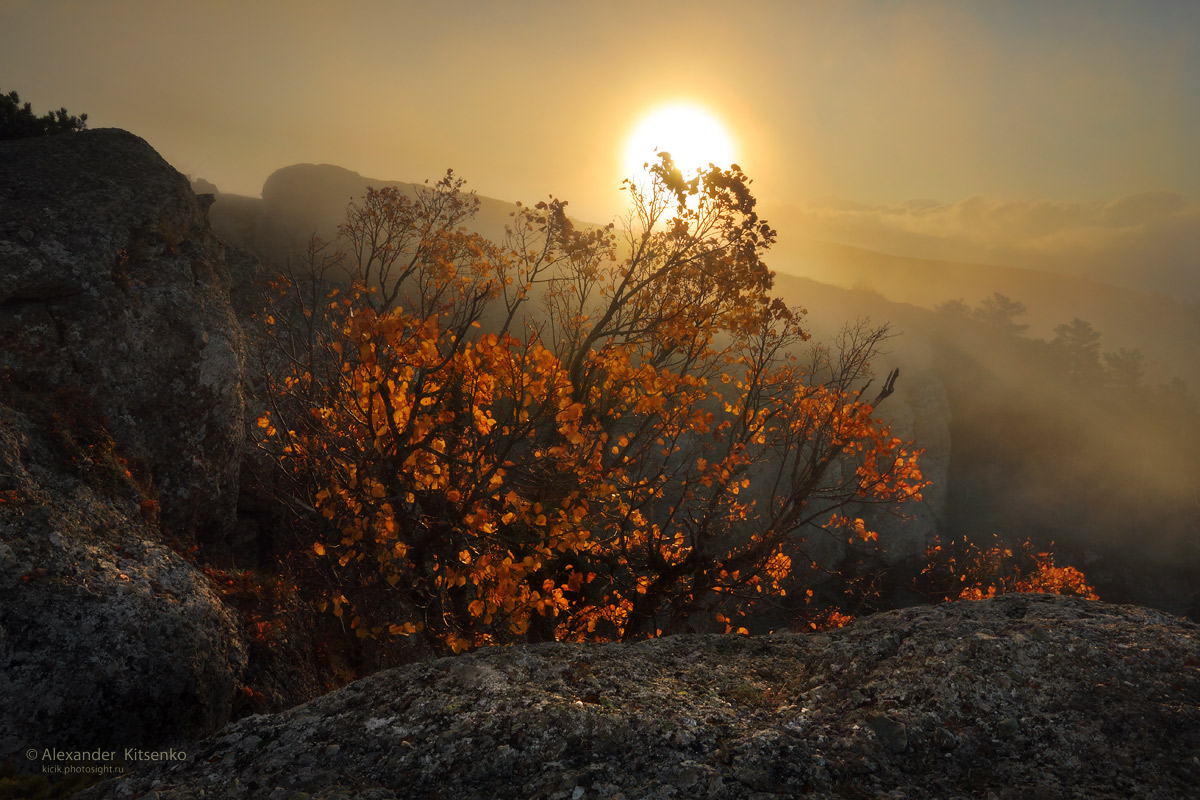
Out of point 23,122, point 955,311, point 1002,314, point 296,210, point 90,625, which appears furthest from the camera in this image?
point 955,311

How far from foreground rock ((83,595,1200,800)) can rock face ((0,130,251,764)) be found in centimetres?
398

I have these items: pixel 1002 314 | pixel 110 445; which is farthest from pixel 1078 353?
pixel 110 445

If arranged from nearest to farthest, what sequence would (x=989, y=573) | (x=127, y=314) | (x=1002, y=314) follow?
(x=127, y=314) < (x=989, y=573) < (x=1002, y=314)

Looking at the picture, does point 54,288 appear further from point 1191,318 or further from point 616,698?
point 1191,318

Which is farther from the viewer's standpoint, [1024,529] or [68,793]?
[1024,529]

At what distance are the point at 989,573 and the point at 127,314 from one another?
158ft

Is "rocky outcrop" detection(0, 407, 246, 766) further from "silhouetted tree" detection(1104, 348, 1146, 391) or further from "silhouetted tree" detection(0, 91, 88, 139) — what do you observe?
"silhouetted tree" detection(1104, 348, 1146, 391)

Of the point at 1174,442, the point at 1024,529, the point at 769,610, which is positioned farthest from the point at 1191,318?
the point at 769,610

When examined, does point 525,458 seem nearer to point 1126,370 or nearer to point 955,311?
point 1126,370

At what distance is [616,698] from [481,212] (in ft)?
198

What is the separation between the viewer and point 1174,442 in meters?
56.6

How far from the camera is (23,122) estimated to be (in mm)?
18594

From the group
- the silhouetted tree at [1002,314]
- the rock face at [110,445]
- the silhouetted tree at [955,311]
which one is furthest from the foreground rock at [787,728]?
the silhouetted tree at [955,311]

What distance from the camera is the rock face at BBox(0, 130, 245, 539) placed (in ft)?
42.4
